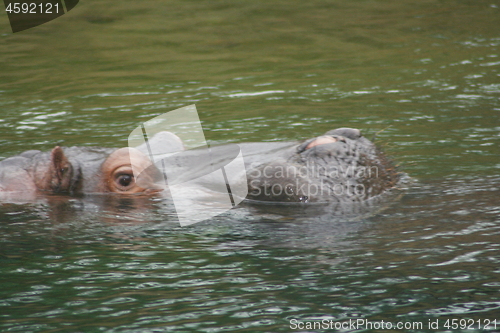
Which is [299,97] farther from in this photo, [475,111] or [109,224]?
[109,224]

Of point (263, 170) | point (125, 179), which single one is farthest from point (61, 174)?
point (263, 170)

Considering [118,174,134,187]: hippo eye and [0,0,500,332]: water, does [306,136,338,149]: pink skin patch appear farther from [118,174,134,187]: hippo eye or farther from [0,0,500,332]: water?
[118,174,134,187]: hippo eye

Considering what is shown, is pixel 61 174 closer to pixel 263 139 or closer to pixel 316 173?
pixel 316 173

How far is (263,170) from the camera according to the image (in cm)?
485

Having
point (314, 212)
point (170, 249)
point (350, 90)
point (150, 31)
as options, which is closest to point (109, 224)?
point (170, 249)

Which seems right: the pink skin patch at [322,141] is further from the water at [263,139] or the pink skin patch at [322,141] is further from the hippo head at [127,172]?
the hippo head at [127,172]

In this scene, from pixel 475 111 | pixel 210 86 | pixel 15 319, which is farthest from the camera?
pixel 210 86

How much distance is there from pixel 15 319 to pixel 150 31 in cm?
1160

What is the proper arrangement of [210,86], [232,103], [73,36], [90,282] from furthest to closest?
[73,36]
[210,86]
[232,103]
[90,282]

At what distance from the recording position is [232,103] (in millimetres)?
9086

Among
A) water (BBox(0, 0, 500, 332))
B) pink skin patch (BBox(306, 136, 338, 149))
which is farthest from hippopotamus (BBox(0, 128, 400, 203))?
water (BBox(0, 0, 500, 332))

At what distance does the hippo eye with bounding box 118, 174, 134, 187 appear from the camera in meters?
5.14

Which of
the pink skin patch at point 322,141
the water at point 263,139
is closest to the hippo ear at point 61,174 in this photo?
the water at point 263,139

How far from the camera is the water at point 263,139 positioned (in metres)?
3.64
